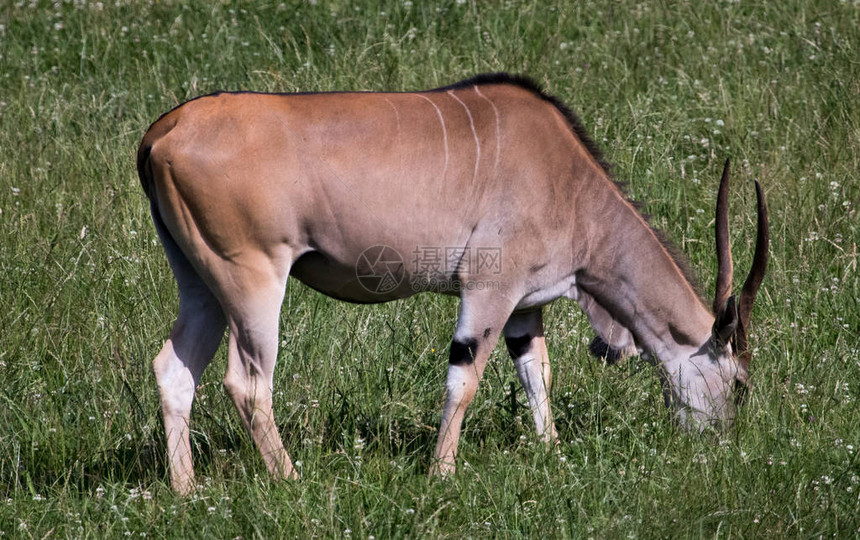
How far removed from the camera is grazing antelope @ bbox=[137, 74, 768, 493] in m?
4.09

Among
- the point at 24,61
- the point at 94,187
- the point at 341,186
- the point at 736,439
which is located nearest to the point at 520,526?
the point at 736,439

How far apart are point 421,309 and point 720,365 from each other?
165cm

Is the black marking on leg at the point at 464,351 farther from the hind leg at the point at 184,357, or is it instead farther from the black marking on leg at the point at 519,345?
the hind leg at the point at 184,357

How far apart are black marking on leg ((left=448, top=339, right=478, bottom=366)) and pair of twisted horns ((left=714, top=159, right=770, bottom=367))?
1.09 m

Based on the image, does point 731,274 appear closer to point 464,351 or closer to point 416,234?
point 464,351

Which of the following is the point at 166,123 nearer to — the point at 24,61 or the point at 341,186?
the point at 341,186

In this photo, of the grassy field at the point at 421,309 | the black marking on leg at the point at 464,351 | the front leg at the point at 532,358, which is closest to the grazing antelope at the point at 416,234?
the black marking on leg at the point at 464,351

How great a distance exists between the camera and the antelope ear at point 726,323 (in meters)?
4.48

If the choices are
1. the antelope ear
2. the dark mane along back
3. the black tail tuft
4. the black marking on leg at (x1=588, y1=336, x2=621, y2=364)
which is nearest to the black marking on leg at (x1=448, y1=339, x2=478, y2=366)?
the black marking on leg at (x1=588, y1=336, x2=621, y2=364)

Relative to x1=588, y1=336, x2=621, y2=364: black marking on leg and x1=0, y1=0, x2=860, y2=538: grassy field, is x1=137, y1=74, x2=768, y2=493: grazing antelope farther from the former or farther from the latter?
x1=0, y1=0, x2=860, y2=538: grassy field

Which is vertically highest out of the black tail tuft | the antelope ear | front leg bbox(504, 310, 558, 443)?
the black tail tuft

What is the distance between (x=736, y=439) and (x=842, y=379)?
0.87 m

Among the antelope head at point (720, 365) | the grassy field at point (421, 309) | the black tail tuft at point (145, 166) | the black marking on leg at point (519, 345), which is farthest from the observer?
the black marking on leg at point (519, 345)

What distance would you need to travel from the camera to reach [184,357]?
440 cm
